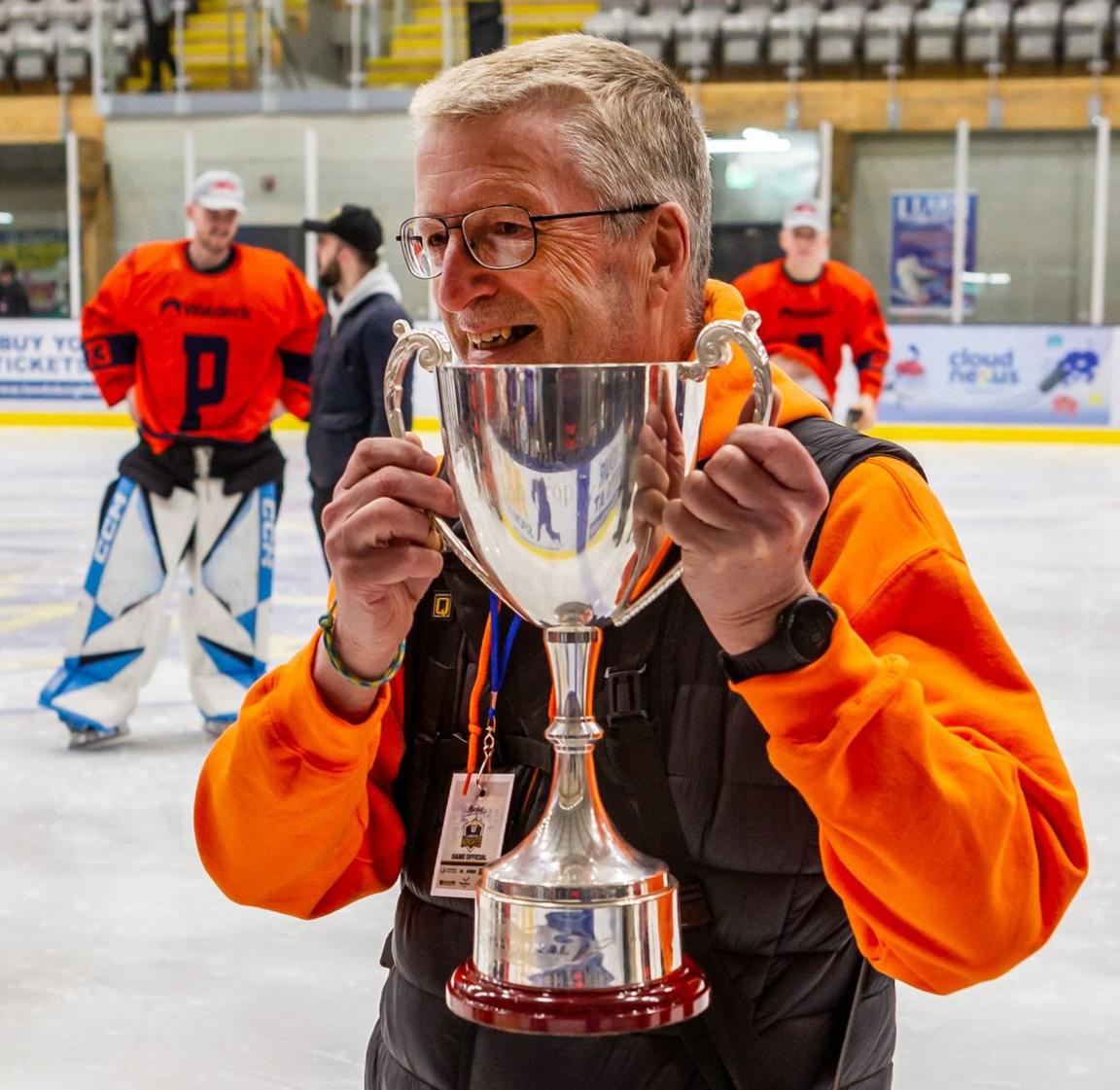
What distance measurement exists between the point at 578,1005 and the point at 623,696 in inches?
13.6

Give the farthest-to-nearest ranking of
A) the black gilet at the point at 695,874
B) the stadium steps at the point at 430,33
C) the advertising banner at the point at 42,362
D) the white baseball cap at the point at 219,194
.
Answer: the stadium steps at the point at 430,33
the advertising banner at the point at 42,362
the white baseball cap at the point at 219,194
the black gilet at the point at 695,874

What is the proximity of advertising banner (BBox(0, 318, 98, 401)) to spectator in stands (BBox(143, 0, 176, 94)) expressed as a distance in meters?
3.63

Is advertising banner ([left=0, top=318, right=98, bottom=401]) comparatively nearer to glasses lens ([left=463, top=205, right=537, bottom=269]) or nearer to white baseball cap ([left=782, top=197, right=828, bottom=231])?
white baseball cap ([left=782, top=197, right=828, bottom=231])

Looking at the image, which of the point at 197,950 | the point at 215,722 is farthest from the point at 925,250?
the point at 197,950

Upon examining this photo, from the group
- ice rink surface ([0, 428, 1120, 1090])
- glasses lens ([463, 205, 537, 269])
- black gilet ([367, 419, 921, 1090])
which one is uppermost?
glasses lens ([463, 205, 537, 269])

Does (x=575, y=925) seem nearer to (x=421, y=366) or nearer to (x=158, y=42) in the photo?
(x=421, y=366)

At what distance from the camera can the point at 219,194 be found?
5.48 m

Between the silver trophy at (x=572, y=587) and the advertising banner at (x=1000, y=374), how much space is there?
13813 millimetres

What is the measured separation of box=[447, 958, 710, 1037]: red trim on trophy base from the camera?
0.88 metres

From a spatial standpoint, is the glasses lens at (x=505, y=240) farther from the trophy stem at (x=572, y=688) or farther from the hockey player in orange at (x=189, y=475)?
the hockey player in orange at (x=189, y=475)

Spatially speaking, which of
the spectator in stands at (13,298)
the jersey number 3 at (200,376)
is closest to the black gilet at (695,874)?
the jersey number 3 at (200,376)

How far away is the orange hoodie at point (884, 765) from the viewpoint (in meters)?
1.01

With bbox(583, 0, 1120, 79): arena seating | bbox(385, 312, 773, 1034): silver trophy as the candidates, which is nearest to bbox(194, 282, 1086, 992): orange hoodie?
bbox(385, 312, 773, 1034): silver trophy

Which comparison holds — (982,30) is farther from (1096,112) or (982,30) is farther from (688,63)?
(688,63)
